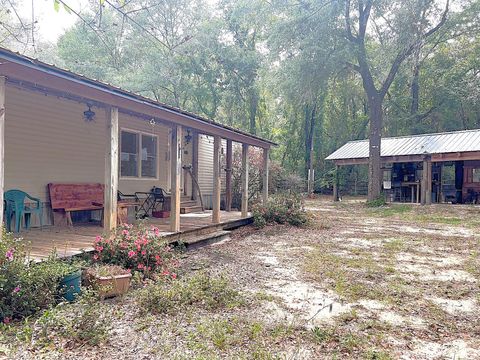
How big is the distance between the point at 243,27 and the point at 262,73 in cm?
487

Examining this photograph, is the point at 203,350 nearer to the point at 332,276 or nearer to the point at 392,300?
the point at 392,300

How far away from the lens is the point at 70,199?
7371 mm

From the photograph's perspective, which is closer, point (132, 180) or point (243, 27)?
point (132, 180)

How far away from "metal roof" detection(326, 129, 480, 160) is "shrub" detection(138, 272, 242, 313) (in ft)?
47.3

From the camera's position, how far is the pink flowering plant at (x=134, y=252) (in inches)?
177

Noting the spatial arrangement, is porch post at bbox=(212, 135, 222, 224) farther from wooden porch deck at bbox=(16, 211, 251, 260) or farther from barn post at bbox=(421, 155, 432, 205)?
barn post at bbox=(421, 155, 432, 205)

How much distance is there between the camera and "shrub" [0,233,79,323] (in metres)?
3.15

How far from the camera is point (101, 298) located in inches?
148

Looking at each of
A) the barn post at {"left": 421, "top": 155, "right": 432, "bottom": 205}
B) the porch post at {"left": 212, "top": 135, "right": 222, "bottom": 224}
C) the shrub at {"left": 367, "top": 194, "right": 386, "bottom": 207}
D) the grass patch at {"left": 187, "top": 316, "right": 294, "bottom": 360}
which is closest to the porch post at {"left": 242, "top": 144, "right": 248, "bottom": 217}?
the porch post at {"left": 212, "top": 135, "right": 222, "bottom": 224}

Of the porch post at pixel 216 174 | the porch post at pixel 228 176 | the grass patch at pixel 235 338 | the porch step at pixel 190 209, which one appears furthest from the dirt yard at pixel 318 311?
the porch post at pixel 228 176

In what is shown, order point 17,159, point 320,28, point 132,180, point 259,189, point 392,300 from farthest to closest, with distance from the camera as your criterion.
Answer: point 320,28 → point 259,189 → point 132,180 → point 17,159 → point 392,300

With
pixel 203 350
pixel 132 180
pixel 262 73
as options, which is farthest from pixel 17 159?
pixel 262 73

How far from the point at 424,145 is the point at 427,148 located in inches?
23.4

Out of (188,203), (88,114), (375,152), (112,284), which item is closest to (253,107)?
(375,152)
